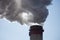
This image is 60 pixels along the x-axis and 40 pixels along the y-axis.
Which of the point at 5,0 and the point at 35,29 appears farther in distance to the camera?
the point at 35,29

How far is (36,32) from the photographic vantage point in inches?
992

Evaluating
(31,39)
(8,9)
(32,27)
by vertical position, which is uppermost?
(8,9)

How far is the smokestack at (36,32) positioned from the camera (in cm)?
2498

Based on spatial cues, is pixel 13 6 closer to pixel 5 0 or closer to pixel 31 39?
pixel 5 0

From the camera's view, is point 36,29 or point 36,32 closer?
point 36,32

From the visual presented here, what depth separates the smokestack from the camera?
25.0m

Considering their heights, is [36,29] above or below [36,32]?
above

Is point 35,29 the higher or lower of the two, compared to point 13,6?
lower

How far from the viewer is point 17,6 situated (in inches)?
926

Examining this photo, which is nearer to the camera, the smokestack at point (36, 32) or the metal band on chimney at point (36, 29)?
the smokestack at point (36, 32)

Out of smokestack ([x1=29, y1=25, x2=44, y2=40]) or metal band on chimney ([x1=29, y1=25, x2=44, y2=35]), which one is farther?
metal band on chimney ([x1=29, y1=25, x2=44, y2=35])

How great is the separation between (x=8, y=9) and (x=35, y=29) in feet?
15.2

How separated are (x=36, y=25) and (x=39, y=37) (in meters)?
1.68

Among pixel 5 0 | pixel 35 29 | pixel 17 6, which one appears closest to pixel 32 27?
pixel 35 29
